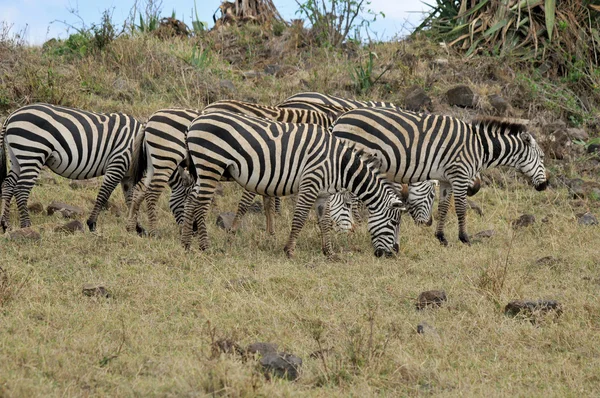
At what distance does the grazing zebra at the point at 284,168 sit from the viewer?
8523 mm

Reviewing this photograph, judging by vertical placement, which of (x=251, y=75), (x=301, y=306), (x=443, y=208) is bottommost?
(x=301, y=306)

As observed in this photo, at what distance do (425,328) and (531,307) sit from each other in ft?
3.34

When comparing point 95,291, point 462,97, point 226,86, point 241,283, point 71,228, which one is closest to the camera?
point 95,291

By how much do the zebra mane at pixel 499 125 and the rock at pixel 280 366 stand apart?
5716 millimetres

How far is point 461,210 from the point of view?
9.96m

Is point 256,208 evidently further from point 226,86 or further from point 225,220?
point 226,86

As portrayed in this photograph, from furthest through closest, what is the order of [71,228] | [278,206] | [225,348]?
[278,206], [71,228], [225,348]

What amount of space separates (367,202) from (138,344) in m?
4.02

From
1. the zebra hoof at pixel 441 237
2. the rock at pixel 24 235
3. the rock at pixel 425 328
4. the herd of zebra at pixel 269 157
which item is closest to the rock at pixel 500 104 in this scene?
the herd of zebra at pixel 269 157

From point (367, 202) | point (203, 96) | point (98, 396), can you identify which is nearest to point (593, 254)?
point (367, 202)

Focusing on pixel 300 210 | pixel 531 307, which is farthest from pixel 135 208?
pixel 531 307

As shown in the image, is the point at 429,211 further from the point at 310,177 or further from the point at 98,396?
the point at 98,396

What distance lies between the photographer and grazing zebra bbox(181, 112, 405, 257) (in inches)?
336

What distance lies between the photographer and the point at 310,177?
875 centimetres
